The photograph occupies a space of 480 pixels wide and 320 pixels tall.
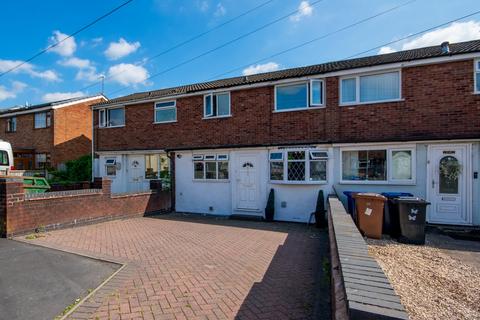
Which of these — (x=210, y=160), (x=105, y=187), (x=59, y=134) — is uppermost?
(x=59, y=134)

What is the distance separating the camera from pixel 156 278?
4.38 m

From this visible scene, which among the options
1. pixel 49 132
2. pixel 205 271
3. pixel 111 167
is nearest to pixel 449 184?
pixel 205 271

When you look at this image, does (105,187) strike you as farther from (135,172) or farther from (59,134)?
(59,134)

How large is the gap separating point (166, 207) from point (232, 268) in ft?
24.8

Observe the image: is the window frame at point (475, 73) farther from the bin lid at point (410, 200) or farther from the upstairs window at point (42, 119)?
the upstairs window at point (42, 119)

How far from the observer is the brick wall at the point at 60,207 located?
6688mm

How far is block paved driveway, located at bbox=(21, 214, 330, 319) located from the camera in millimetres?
3455

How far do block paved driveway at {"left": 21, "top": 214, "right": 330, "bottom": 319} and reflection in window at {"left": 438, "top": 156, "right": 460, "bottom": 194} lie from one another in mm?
3838

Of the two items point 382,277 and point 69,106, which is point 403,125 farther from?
point 69,106

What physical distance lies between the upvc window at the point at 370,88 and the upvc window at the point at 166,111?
273 inches

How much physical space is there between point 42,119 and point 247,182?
15.7 m

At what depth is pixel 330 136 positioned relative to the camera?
31.5ft

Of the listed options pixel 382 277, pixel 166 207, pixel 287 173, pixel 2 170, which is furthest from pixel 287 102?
pixel 2 170

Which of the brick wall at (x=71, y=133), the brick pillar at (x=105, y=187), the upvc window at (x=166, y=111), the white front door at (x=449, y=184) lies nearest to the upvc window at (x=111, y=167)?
the upvc window at (x=166, y=111)
